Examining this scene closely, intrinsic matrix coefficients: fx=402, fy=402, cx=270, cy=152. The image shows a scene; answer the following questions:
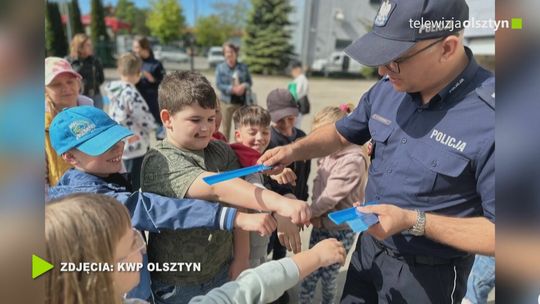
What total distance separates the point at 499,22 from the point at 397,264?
40.2 inches

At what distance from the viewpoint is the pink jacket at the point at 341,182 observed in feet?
8.64

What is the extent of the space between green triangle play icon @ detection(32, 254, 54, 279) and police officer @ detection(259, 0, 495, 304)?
3.22 feet

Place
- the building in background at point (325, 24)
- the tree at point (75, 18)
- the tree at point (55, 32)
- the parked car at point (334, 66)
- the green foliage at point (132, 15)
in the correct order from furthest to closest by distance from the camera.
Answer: the green foliage at point (132, 15)
the building in background at point (325, 24)
the parked car at point (334, 66)
the tree at point (75, 18)
the tree at point (55, 32)

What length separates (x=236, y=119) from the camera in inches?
115

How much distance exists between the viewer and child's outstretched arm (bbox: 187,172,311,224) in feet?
4.87

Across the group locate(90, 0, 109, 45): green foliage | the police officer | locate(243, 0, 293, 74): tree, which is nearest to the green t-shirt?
the police officer

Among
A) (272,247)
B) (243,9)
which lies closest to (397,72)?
(272,247)

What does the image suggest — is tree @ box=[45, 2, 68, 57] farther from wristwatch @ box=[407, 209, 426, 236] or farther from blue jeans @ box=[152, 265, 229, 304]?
wristwatch @ box=[407, 209, 426, 236]

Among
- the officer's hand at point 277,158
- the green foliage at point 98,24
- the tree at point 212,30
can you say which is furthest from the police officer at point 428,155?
the tree at point 212,30

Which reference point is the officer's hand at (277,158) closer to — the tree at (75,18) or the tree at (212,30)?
the tree at (75,18)

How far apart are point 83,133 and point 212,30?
40.3 metres

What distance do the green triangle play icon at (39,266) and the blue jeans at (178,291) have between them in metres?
0.81

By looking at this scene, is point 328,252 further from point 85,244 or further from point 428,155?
point 85,244

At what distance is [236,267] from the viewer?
190 centimetres
